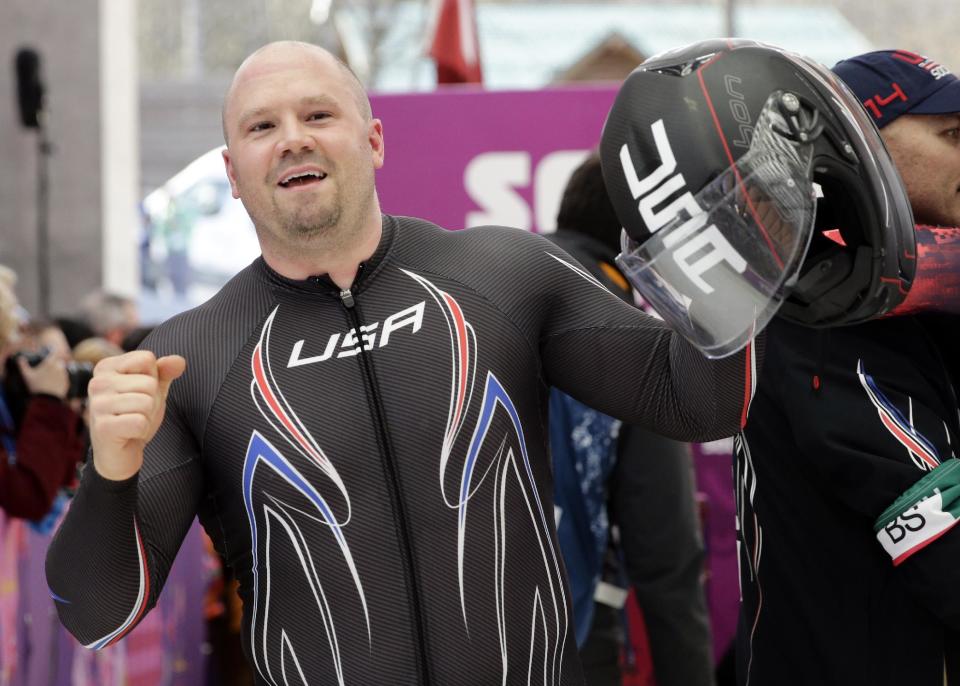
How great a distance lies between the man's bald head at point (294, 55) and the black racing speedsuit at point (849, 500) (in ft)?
2.73

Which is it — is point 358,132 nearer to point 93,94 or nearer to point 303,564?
point 303,564

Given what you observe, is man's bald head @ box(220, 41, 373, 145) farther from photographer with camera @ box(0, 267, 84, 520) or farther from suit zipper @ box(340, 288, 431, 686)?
photographer with camera @ box(0, 267, 84, 520)

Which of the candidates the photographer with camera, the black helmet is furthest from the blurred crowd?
the black helmet

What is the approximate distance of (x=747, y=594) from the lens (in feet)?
7.59

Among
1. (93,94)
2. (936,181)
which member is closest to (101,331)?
(93,94)

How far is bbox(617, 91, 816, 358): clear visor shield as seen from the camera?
164 centimetres

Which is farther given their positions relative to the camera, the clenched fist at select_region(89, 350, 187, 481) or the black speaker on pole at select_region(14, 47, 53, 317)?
the black speaker on pole at select_region(14, 47, 53, 317)

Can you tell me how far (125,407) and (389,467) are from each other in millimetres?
453

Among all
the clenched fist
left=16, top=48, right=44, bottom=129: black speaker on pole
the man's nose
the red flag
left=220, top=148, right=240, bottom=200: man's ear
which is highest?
left=16, top=48, right=44, bottom=129: black speaker on pole

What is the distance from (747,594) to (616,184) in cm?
92

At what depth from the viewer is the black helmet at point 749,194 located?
165 centimetres

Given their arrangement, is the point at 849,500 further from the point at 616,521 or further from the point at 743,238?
the point at 616,521

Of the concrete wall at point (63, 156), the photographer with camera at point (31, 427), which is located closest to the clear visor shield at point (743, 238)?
the photographer with camera at point (31, 427)

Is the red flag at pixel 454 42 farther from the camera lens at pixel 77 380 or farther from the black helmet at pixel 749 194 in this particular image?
the black helmet at pixel 749 194
